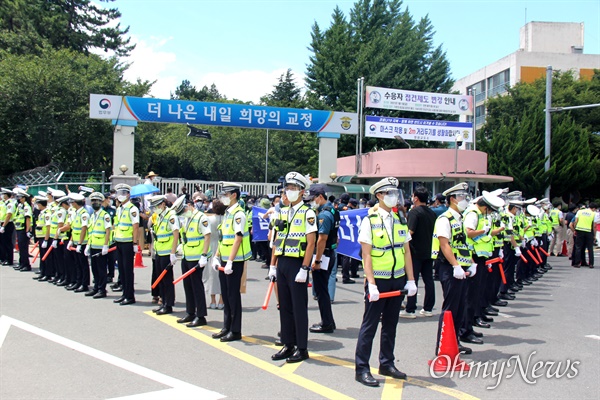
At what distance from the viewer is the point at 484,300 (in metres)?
8.80

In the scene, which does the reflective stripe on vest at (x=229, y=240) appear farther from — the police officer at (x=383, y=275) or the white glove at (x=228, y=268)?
the police officer at (x=383, y=275)

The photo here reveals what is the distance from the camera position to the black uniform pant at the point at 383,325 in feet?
18.3

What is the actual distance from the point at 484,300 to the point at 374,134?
717 inches

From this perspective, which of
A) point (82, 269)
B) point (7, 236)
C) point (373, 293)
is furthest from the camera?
point (7, 236)

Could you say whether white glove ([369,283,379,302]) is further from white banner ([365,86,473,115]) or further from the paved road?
white banner ([365,86,473,115])

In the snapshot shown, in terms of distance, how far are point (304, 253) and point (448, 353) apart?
2.00 meters

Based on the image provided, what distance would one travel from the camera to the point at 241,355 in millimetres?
6566

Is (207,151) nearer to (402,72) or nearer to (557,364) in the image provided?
(402,72)

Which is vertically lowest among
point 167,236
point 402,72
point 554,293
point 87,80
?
point 554,293

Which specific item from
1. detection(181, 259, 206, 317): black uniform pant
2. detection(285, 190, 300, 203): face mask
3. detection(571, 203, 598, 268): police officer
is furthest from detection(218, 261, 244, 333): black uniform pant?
detection(571, 203, 598, 268): police officer

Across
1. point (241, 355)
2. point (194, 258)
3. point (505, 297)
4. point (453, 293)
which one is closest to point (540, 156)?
point (505, 297)

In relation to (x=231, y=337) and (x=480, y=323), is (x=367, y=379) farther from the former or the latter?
(x=480, y=323)

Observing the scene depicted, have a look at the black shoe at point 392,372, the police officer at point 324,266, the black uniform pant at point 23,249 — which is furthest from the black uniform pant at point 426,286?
the black uniform pant at point 23,249

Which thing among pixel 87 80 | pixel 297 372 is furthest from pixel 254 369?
pixel 87 80
